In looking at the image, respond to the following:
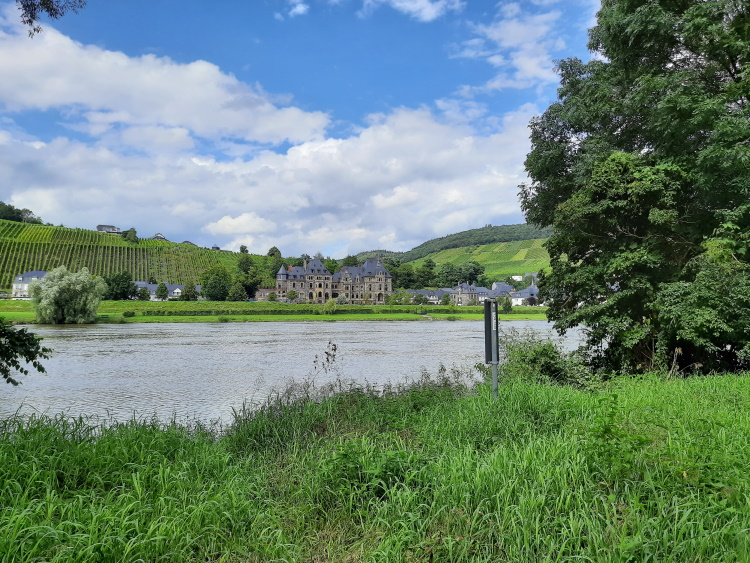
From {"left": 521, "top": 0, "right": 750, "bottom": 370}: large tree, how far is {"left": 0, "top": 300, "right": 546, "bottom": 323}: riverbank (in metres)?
56.3

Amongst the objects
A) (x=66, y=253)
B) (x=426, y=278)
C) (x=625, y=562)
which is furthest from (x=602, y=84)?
(x=426, y=278)

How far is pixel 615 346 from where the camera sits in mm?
12828

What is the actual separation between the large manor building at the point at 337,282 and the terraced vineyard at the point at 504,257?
33704mm

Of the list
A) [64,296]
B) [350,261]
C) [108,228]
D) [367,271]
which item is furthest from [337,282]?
[64,296]

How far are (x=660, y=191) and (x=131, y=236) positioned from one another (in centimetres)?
13245

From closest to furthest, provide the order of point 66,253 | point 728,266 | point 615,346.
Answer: point 728,266 → point 615,346 → point 66,253

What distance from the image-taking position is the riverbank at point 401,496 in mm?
3150

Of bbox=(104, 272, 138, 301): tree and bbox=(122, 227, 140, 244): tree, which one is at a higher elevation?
bbox=(122, 227, 140, 244): tree

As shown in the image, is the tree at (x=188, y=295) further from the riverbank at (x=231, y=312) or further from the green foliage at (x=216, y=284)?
the riverbank at (x=231, y=312)

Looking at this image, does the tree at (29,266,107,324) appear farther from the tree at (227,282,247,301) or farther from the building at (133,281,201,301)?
the tree at (227,282,247,301)

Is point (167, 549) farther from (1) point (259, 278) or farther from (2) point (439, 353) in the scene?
(1) point (259, 278)

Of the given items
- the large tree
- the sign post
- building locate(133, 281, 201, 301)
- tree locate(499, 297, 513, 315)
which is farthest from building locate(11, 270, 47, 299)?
the sign post

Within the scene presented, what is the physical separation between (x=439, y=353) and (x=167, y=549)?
21.7 meters

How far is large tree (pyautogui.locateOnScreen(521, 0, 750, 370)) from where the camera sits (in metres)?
9.89
